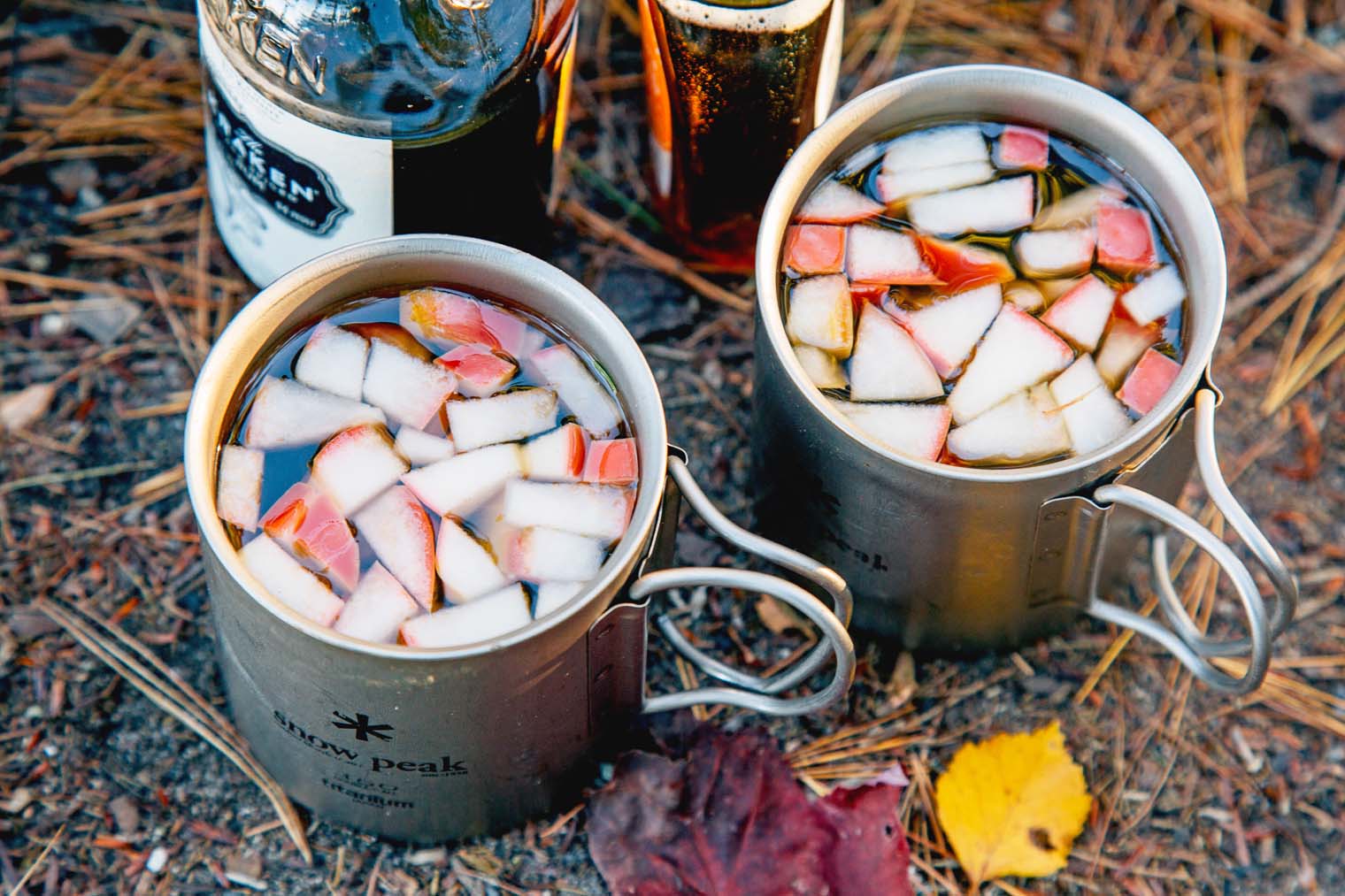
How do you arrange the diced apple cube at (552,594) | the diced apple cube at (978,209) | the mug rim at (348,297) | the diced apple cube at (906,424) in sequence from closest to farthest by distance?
1. the mug rim at (348,297)
2. the diced apple cube at (552,594)
3. the diced apple cube at (906,424)
4. the diced apple cube at (978,209)

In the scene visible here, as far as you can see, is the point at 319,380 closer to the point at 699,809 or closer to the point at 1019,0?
the point at 699,809

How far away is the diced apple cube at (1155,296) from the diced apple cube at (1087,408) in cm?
7

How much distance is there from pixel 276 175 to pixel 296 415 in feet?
0.84

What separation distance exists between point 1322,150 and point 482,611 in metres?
1.16

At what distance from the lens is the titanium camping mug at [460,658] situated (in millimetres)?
1130

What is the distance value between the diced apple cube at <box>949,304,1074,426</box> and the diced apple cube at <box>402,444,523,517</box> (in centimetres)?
38

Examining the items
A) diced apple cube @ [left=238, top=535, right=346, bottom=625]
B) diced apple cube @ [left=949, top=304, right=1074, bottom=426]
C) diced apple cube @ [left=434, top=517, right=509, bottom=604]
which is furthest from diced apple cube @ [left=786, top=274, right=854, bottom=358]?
diced apple cube @ [left=238, top=535, right=346, bottom=625]

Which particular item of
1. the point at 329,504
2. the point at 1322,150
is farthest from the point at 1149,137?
the point at 329,504

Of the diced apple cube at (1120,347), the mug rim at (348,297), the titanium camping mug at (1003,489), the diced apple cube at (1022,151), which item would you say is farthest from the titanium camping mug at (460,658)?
the diced apple cube at (1022,151)

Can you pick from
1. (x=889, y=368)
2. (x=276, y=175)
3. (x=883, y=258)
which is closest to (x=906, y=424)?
(x=889, y=368)

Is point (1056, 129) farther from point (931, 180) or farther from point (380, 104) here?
point (380, 104)

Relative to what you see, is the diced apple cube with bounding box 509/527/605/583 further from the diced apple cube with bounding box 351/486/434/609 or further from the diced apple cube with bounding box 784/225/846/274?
the diced apple cube with bounding box 784/225/846/274

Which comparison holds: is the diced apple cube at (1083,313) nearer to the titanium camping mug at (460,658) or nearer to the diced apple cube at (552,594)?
the titanium camping mug at (460,658)

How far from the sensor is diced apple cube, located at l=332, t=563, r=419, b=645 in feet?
3.92
